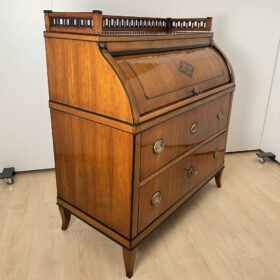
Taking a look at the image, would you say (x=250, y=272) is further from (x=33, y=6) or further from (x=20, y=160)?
(x=33, y=6)

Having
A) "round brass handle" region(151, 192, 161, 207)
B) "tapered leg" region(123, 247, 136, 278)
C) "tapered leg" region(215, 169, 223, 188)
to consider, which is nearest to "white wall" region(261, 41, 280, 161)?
"tapered leg" region(215, 169, 223, 188)

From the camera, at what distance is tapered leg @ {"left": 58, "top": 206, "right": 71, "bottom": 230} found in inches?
72.2

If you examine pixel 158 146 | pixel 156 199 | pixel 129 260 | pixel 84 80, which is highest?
pixel 84 80

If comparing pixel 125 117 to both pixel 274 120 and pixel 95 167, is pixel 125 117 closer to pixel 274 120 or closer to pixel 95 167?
pixel 95 167

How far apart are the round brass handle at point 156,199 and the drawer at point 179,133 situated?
159 millimetres

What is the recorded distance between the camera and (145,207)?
4.93 feet

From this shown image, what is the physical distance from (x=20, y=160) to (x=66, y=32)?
1.43 metres

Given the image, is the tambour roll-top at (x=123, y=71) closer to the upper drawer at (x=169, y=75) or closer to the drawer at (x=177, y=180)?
the upper drawer at (x=169, y=75)

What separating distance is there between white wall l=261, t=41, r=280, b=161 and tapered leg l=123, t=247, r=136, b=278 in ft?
6.36

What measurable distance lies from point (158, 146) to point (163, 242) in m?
0.72

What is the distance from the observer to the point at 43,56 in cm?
221

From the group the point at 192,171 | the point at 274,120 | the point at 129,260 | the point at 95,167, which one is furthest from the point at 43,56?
the point at 274,120

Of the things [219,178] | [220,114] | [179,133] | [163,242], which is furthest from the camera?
[219,178]

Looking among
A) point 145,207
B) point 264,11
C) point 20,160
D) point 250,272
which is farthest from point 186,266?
point 264,11
